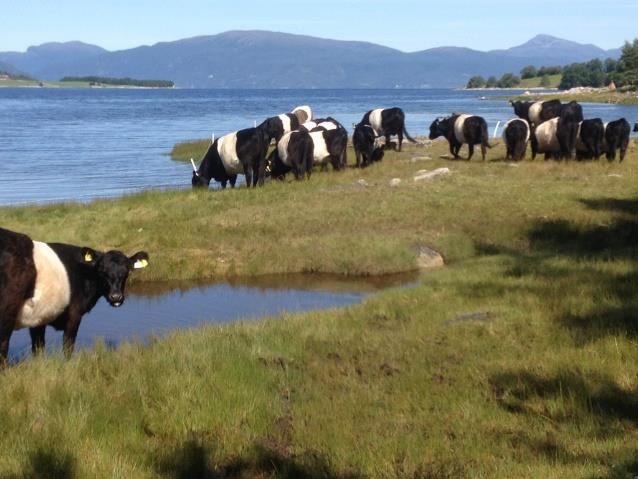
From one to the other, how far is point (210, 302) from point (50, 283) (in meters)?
5.67

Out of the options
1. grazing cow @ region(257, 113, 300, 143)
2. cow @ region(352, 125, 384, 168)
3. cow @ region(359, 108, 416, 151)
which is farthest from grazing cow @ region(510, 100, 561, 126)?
grazing cow @ region(257, 113, 300, 143)

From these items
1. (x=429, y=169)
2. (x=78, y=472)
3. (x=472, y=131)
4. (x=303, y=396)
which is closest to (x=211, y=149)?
(x=429, y=169)

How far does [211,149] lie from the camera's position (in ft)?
81.4

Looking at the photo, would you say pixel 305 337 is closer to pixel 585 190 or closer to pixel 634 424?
pixel 634 424

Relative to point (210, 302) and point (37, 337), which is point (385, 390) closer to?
point (37, 337)

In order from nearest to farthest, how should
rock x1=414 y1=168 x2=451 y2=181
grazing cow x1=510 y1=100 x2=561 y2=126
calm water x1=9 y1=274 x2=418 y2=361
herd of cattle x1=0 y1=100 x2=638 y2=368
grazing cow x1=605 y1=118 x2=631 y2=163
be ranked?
herd of cattle x1=0 y1=100 x2=638 y2=368, calm water x1=9 y1=274 x2=418 y2=361, rock x1=414 y1=168 x2=451 y2=181, grazing cow x1=605 y1=118 x2=631 y2=163, grazing cow x1=510 y1=100 x2=561 y2=126

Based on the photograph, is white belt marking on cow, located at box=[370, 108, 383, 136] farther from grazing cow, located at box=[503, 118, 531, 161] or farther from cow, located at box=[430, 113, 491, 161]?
grazing cow, located at box=[503, 118, 531, 161]

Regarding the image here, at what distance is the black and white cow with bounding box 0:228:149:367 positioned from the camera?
9172 millimetres

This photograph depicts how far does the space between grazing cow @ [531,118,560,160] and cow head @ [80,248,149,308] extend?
1914 cm

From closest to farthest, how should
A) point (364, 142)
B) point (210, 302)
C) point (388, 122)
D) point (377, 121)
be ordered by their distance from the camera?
1. point (210, 302)
2. point (364, 142)
3. point (388, 122)
4. point (377, 121)

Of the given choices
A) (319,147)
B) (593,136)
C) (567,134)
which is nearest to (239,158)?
(319,147)

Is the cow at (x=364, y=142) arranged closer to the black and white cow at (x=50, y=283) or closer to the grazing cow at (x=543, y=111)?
the grazing cow at (x=543, y=111)

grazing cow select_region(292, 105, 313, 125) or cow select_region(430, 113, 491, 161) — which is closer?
cow select_region(430, 113, 491, 161)

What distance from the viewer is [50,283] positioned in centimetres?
970
